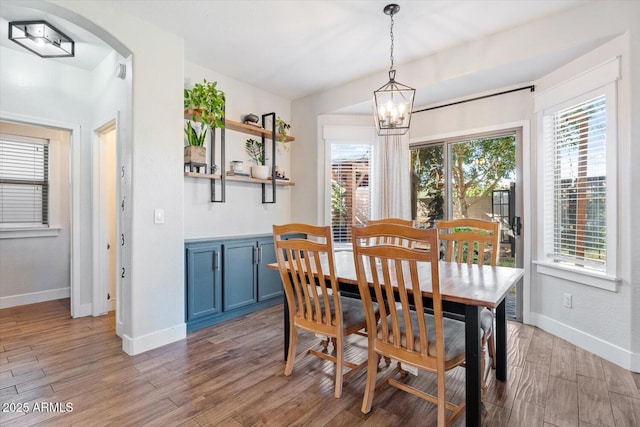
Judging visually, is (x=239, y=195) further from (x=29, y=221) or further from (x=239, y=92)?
(x=29, y=221)

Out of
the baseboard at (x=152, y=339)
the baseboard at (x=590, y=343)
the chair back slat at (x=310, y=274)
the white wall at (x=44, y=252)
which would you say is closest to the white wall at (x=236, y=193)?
Answer: the baseboard at (x=152, y=339)

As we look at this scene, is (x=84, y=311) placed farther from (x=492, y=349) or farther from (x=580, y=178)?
(x=580, y=178)

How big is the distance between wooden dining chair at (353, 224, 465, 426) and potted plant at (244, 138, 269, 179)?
2469 millimetres

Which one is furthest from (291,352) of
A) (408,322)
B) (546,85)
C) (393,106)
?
(546,85)

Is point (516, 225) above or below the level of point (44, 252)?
above

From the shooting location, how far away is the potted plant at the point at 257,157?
13.1 ft

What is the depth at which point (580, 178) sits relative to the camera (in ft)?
9.44

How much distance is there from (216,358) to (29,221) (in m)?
3.54

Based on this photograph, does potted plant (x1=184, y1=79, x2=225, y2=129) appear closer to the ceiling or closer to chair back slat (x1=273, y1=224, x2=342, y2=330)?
the ceiling

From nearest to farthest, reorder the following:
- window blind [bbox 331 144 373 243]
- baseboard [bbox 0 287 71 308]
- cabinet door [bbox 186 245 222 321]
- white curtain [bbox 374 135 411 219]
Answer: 1. cabinet door [bbox 186 245 222 321]
2. baseboard [bbox 0 287 71 308]
3. white curtain [bbox 374 135 411 219]
4. window blind [bbox 331 144 373 243]

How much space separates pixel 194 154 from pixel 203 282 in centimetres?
132

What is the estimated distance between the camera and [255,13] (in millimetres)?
2627

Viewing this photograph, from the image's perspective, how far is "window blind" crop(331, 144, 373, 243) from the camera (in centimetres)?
438

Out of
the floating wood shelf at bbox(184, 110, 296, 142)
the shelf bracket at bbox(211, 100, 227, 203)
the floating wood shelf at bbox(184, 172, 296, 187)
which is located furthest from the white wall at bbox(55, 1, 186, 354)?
the shelf bracket at bbox(211, 100, 227, 203)
